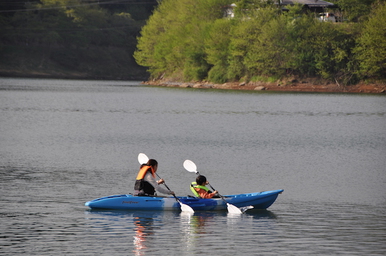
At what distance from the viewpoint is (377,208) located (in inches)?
787

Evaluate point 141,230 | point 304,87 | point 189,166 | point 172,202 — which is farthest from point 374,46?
point 141,230

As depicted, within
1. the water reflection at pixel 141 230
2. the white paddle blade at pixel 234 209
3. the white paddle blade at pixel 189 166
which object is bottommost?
the water reflection at pixel 141 230

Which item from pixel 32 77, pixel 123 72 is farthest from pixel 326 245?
pixel 123 72

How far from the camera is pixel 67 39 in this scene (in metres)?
164

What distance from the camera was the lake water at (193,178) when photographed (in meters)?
15.5

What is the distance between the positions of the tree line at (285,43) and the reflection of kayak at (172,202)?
73042 millimetres

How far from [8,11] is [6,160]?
139351mm

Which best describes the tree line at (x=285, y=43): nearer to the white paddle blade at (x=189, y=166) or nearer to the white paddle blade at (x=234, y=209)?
the white paddle blade at (x=189, y=166)

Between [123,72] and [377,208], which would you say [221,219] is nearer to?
[377,208]

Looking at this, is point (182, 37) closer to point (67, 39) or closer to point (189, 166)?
point (67, 39)

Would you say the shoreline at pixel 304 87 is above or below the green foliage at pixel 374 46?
below

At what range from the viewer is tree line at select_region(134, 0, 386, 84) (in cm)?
9112

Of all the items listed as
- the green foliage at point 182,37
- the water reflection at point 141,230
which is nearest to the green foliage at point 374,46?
the green foliage at point 182,37

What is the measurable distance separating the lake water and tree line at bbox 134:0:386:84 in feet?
138
